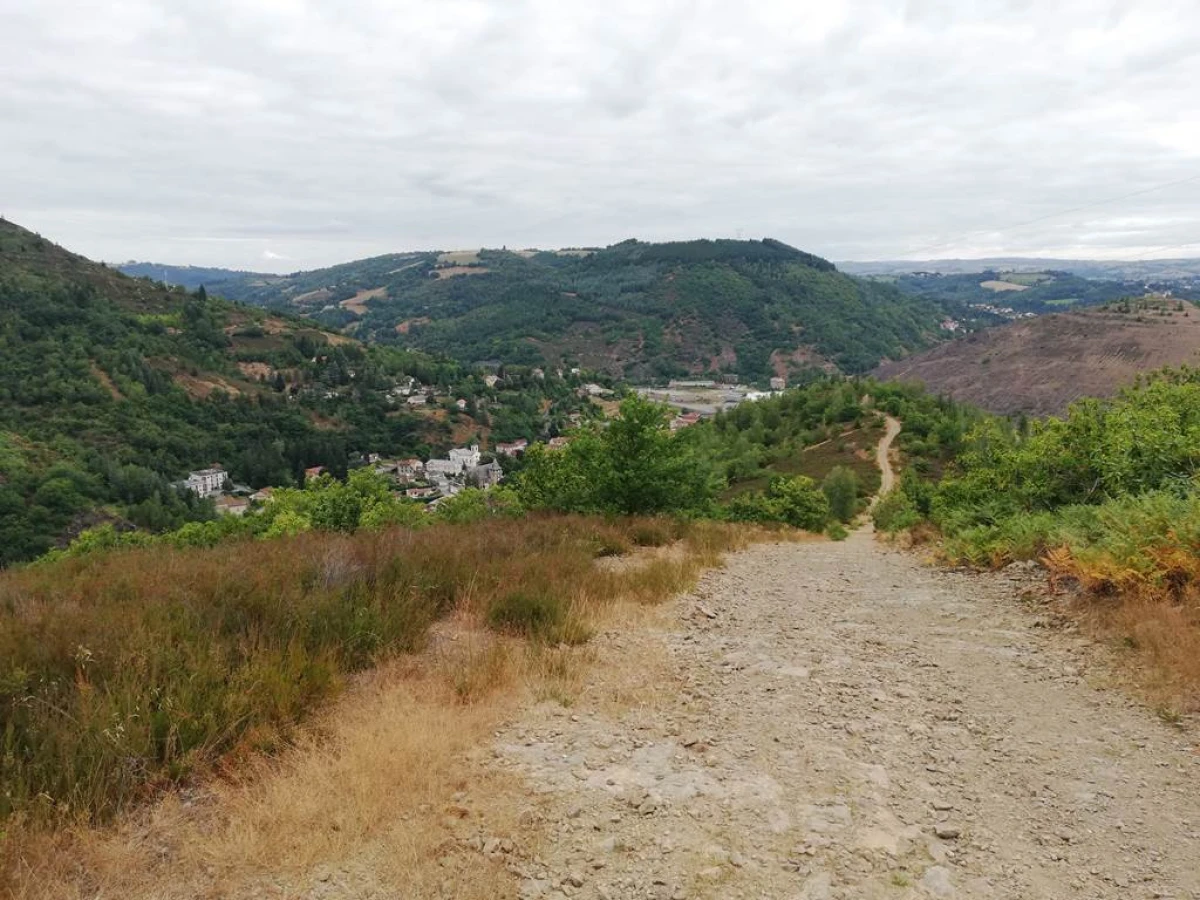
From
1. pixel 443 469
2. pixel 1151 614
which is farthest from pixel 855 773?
pixel 443 469

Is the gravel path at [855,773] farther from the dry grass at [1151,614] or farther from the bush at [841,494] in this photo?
the bush at [841,494]

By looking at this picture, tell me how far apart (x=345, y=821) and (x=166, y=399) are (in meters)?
103

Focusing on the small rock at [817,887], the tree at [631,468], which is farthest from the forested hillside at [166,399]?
the small rock at [817,887]

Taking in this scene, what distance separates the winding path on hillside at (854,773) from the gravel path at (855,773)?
0.5 inches

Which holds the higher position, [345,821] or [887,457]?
[345,821]

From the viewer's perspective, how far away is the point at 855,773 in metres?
3.74

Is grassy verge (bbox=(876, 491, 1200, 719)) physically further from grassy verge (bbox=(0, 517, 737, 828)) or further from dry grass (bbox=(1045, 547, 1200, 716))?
grassy verge (bbox=(0, 517, 737, 828))

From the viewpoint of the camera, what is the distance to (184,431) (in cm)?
8425

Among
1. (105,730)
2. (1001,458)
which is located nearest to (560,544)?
(105,730)

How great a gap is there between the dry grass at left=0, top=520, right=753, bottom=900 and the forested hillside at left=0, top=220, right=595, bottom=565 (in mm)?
59070

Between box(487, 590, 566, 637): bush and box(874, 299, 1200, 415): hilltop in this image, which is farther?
box(874, 299, 1200, 415): hilltop

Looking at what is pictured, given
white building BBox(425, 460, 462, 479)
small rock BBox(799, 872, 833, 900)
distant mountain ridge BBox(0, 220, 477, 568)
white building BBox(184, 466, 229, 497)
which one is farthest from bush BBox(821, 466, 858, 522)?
white building BBox(184, 466, 229, 497)

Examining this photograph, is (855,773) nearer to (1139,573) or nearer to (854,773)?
(854,773)

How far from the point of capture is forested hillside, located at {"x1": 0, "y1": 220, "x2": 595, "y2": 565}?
198ft
